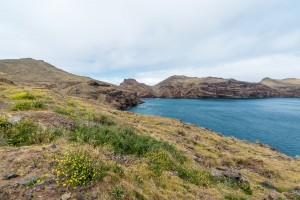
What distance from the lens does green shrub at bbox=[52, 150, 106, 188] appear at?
6.40m

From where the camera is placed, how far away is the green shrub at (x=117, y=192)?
640cm

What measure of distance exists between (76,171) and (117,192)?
61.5 inches

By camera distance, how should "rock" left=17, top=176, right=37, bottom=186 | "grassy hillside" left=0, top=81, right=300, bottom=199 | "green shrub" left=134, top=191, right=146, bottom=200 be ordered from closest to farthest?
"rock" left=17, top=176, right=37, bottom=186
"grassy hillside" left=0, top=81, right=300, bottom=199
"green shrub" left=134, top=191, right=146, bottom=200

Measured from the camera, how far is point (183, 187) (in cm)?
959

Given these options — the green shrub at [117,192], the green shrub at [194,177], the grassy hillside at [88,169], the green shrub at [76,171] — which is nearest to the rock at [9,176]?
the grassy hillside at [88,169]

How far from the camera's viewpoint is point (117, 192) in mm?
6512

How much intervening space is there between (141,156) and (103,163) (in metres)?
4.05

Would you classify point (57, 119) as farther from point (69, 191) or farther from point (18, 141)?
point (69, 191)

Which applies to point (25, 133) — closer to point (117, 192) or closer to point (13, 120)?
point (13, 120)

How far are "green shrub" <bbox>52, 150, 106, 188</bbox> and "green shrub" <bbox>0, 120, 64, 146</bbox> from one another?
350 centimetres

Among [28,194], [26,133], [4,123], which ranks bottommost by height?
[28,194]

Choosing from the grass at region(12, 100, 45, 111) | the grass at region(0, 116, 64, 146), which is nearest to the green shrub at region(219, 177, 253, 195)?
the grass at region(0, 116, 64, 146)

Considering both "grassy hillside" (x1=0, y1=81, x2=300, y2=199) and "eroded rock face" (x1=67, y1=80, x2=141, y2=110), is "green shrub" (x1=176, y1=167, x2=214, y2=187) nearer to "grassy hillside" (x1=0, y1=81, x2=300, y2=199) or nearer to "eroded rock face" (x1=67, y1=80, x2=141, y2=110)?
"grassy hillside" (x1=0, y1=81, x2=300, y2=199)

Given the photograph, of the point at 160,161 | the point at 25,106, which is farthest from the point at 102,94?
the point at 160,161
